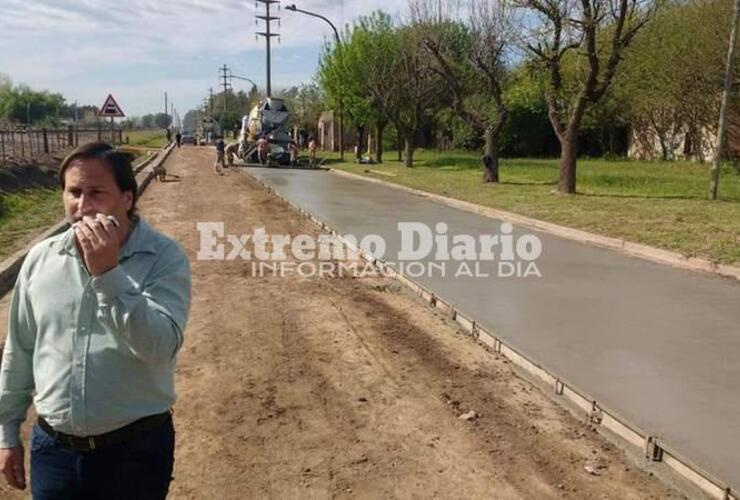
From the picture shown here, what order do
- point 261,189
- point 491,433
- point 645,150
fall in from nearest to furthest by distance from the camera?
point 491,433, point 261,189, point 645,150

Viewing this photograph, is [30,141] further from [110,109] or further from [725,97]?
[725,97]

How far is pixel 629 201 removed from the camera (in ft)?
56.8

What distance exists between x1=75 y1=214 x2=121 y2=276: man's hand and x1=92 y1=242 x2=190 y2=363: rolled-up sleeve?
26 millimetres

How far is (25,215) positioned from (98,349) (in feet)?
42.2

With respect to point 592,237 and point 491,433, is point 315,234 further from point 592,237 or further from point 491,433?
point 491,433

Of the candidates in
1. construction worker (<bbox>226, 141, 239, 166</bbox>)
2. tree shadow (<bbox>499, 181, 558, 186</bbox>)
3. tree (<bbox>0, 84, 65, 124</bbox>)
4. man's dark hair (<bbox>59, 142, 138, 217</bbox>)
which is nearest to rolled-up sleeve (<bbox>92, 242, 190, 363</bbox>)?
man's dark hair (<bbox>59, 142, 138, 217</bbox>)

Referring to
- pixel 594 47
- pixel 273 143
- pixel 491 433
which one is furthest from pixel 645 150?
pixel 491 433

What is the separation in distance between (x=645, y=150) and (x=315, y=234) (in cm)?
3306

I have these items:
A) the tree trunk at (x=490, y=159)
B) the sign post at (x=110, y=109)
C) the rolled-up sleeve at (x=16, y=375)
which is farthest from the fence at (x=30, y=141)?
the rolled-up sleeve at (x=16, y=375)

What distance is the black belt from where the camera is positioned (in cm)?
216

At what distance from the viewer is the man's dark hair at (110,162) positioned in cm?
213

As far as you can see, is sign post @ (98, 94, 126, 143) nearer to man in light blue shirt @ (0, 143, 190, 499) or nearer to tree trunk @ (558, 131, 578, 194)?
tree trunk @ (558, 131, 578, 194)

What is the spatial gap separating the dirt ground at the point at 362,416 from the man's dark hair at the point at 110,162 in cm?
205

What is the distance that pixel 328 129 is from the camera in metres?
61.3
